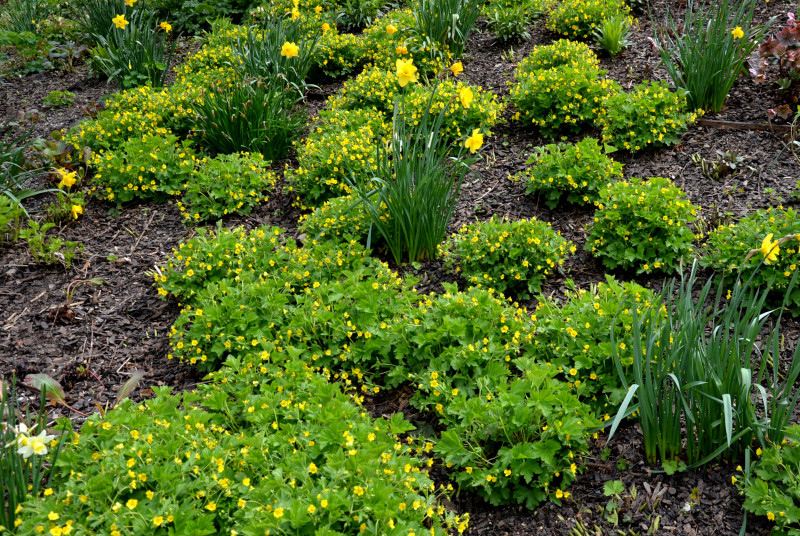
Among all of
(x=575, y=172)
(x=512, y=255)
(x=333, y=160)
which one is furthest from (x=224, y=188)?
(x=575, y=172)

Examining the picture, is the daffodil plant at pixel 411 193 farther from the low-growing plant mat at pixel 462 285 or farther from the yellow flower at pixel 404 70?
the low-growing plant mat at pixel 462 285

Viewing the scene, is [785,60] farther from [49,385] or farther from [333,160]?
[49,385]

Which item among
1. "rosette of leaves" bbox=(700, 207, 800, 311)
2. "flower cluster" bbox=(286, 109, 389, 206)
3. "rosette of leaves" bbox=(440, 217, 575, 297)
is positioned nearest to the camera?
"rosette of leaves" bbox=(700, 207, 800, 311)

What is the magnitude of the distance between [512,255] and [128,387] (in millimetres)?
1909

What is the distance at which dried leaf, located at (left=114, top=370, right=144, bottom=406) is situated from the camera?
2.80 meters

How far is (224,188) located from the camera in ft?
13.4

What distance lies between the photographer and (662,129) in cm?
406

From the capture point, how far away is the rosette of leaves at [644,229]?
10.6 ft

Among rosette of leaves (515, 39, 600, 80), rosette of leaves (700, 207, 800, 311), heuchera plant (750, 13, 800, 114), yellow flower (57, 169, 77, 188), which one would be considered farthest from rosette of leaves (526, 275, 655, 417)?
yellow flower (57, 169, 77, 188)

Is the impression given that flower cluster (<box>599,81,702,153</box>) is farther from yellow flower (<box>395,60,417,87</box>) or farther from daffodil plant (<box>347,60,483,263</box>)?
yellow flower (<box>395,60,417,87</box>)

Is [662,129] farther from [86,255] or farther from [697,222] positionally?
[86,255]

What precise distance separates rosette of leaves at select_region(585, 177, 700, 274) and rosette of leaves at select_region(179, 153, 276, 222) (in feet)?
6.93

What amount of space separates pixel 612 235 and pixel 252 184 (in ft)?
7.32

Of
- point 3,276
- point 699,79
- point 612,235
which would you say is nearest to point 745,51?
point 699,79
